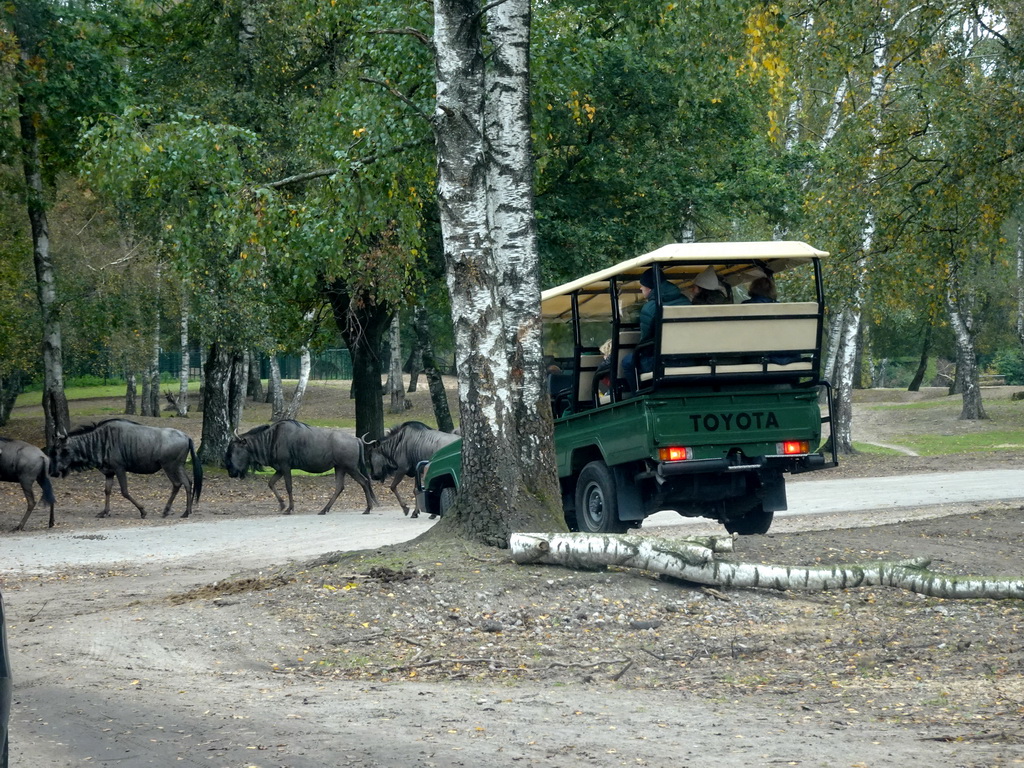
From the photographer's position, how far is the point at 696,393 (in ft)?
40.0

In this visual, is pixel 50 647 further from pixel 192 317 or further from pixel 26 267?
pixel 26 267

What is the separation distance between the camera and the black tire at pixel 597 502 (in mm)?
12617

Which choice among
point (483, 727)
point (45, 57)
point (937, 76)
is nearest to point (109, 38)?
point (45, 57)

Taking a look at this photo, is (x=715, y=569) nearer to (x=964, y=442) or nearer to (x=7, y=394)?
(x=964, y=442)

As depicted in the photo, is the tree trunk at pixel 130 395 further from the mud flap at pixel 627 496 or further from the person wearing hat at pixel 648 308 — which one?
the person wearing hat at pixel 648 308

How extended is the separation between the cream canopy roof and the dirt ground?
116 inches

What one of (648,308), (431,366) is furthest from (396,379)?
(648,308)

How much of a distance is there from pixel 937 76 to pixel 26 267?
29.2 metres

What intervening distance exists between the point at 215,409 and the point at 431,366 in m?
5.95

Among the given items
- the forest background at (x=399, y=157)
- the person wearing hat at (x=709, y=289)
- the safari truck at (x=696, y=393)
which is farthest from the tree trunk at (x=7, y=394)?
the person wearing hat at (x=709, y=289)

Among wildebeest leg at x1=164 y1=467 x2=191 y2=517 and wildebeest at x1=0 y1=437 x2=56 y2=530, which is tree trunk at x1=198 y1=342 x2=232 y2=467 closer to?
wildebeest leg at x1=164 y1=467 x2=191 y2=517

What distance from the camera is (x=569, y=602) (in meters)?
8.86

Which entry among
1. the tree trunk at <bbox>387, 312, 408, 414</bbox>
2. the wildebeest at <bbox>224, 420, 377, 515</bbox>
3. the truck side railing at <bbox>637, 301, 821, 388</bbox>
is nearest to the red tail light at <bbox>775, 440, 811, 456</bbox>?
the truck side railing at <bbox>637, 301, 821, 388</bbox>

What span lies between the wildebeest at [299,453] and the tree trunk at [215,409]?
19.6 feet
